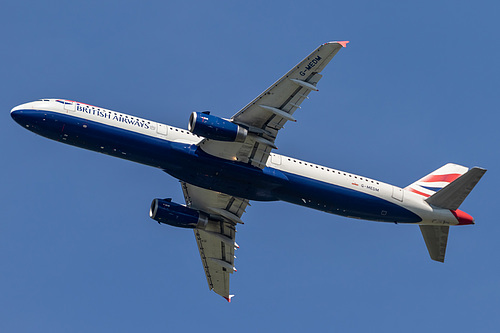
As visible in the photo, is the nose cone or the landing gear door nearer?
the landing gear door

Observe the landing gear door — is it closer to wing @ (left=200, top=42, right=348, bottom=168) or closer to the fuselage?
the fuselage

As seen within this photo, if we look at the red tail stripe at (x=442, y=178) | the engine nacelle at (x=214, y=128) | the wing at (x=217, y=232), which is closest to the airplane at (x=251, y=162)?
the engine nacelle at (x=214, y=128)

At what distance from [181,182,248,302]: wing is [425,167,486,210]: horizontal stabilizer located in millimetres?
17835

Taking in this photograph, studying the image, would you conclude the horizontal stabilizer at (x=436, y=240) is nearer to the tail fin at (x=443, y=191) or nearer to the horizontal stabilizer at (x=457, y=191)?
the tail fin at (x=443, y=191)

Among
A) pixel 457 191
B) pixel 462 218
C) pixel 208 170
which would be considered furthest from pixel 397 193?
pixel 208 170

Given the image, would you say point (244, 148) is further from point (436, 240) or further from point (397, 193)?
point (436, 240)

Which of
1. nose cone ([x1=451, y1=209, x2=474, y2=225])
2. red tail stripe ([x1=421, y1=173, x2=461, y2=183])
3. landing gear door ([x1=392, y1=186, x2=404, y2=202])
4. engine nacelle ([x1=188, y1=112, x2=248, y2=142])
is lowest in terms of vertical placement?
nose cone ([x1=451, y1=209, x2=474, y2=225])

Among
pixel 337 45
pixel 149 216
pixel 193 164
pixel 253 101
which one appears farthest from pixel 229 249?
pixel 337 45

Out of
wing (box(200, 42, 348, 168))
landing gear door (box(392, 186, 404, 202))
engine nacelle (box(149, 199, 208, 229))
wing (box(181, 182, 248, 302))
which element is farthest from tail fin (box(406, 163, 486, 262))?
engine nacelle (box(149, 199, 208, 229))

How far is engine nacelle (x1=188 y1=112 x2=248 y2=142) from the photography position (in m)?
60.0

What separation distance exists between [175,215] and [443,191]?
2480 cm

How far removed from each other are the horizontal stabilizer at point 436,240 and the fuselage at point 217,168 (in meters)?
1.79

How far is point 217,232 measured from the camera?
7362 cm

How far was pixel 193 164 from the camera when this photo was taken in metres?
62.9
